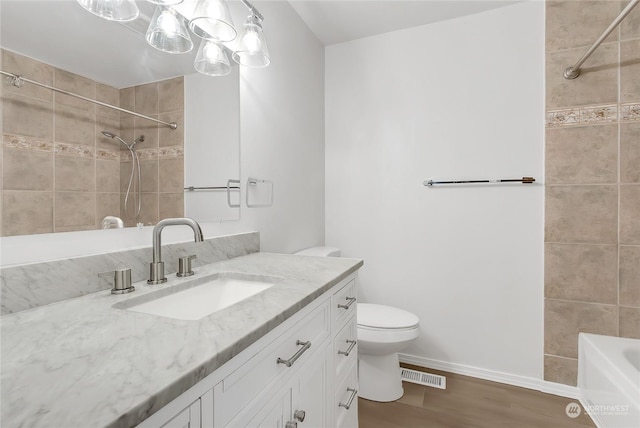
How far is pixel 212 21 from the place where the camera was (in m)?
1.24

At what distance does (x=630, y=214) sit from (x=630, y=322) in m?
0.62

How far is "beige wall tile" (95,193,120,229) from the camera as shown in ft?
3.19

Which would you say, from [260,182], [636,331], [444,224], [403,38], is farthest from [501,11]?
[636,331]

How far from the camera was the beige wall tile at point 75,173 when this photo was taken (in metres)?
0.87

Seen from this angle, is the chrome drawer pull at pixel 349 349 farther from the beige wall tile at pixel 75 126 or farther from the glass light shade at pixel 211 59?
the glass light shade at pixel 211 59

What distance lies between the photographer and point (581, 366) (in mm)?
1472

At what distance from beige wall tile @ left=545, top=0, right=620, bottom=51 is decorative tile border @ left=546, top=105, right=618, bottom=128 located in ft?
1.03

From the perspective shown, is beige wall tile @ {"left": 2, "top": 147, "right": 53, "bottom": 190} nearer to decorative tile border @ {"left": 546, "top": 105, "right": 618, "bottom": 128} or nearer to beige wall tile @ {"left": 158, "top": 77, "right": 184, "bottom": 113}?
beige wall tile @ {"left": 158, "top": 77, "right": 184, "bottom": 113}

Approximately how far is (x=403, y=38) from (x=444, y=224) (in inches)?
54.7

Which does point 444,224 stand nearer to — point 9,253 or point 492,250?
point 492,250

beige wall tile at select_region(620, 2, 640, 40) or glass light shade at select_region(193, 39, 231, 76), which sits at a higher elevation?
beige wall tile at select_region(620, 2, 640, 40)

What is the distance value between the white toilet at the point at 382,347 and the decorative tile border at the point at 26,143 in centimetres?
158

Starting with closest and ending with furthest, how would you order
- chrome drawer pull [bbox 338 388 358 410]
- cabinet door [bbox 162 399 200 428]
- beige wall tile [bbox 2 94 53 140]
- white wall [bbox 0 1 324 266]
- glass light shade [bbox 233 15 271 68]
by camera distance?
cabinet door [bbox 162 399 200 428] < beige wall tile [bbox 2 94 53 140] < chrome drawer pull [bbox 338 388 358 410] < glass light shade [bbox 233 15 271 68] < white wall [bbox 0 1 324 266]

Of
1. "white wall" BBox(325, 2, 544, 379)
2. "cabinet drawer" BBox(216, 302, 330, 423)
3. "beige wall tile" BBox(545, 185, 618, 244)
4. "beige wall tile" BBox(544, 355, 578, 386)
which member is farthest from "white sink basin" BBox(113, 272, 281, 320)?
"beige wall tile" BBox(544, 355, 578, 386)
